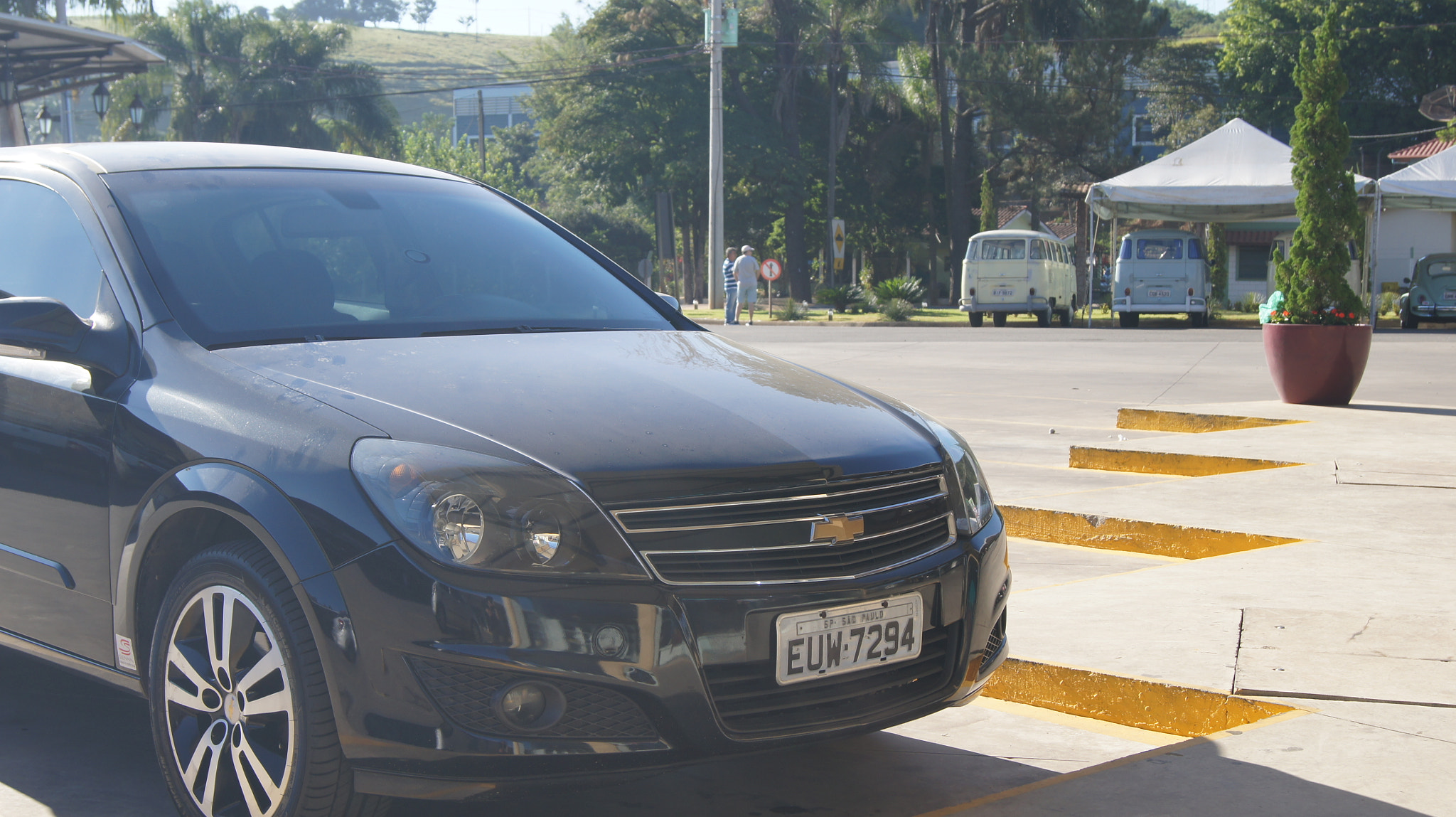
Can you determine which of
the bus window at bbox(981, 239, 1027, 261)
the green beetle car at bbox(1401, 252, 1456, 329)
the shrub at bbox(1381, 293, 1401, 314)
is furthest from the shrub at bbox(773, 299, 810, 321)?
the shrub at bbox(1381, 293, 1401, 314)

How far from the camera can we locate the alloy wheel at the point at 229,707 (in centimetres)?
271

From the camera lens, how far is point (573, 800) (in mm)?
3387

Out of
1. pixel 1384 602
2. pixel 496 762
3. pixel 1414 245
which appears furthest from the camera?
pixel 1414 245

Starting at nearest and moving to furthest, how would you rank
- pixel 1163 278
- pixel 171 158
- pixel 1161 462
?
pixel 171 158 → pixel 1161 462 → pixel 1163 278

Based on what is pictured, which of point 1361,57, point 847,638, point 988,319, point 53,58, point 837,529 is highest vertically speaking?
point 1361,57

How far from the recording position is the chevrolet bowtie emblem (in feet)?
9.25

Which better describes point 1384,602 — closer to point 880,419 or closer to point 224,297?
point 880,419

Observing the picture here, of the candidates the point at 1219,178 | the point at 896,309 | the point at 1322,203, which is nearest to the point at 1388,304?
the point at 1219,178

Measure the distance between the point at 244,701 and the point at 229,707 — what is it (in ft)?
0.23

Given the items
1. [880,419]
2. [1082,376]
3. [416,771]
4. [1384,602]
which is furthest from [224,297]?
[1082,376]

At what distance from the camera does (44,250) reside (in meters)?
3.76

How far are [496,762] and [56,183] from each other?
7.50ft

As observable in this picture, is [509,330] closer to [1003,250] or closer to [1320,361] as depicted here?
[1320,361]

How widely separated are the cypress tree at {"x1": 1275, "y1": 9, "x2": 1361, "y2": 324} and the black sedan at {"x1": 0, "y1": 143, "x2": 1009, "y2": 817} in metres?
9.43
